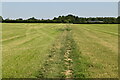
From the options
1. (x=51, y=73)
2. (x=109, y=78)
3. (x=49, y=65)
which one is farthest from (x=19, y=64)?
(x=109, y=78)

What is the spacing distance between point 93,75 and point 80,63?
2.20 m

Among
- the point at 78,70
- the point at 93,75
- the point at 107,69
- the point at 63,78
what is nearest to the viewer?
the point at 63,78

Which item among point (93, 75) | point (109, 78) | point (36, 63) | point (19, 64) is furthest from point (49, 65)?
point (109, 78)

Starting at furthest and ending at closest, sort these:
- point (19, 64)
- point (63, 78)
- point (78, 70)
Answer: point (19, 64) < point (78, 70) < point (63, 78)

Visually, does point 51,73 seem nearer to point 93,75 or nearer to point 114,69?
point 93,75

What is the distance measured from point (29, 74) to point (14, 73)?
71 centimetres

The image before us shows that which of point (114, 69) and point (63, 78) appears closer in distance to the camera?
point (63, 78)

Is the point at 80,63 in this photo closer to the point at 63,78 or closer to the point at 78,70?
the point at 78,70

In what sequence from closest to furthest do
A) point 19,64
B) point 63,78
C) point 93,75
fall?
point 63,78 < point 93,75 < point 19,64

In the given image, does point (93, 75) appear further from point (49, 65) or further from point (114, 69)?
point (49, 65)

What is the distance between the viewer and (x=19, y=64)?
34.9 feet

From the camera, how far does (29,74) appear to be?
8.62 m

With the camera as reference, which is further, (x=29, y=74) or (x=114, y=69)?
(x=114, y=69)

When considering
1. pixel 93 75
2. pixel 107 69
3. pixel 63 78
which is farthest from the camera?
pixel 107 69
